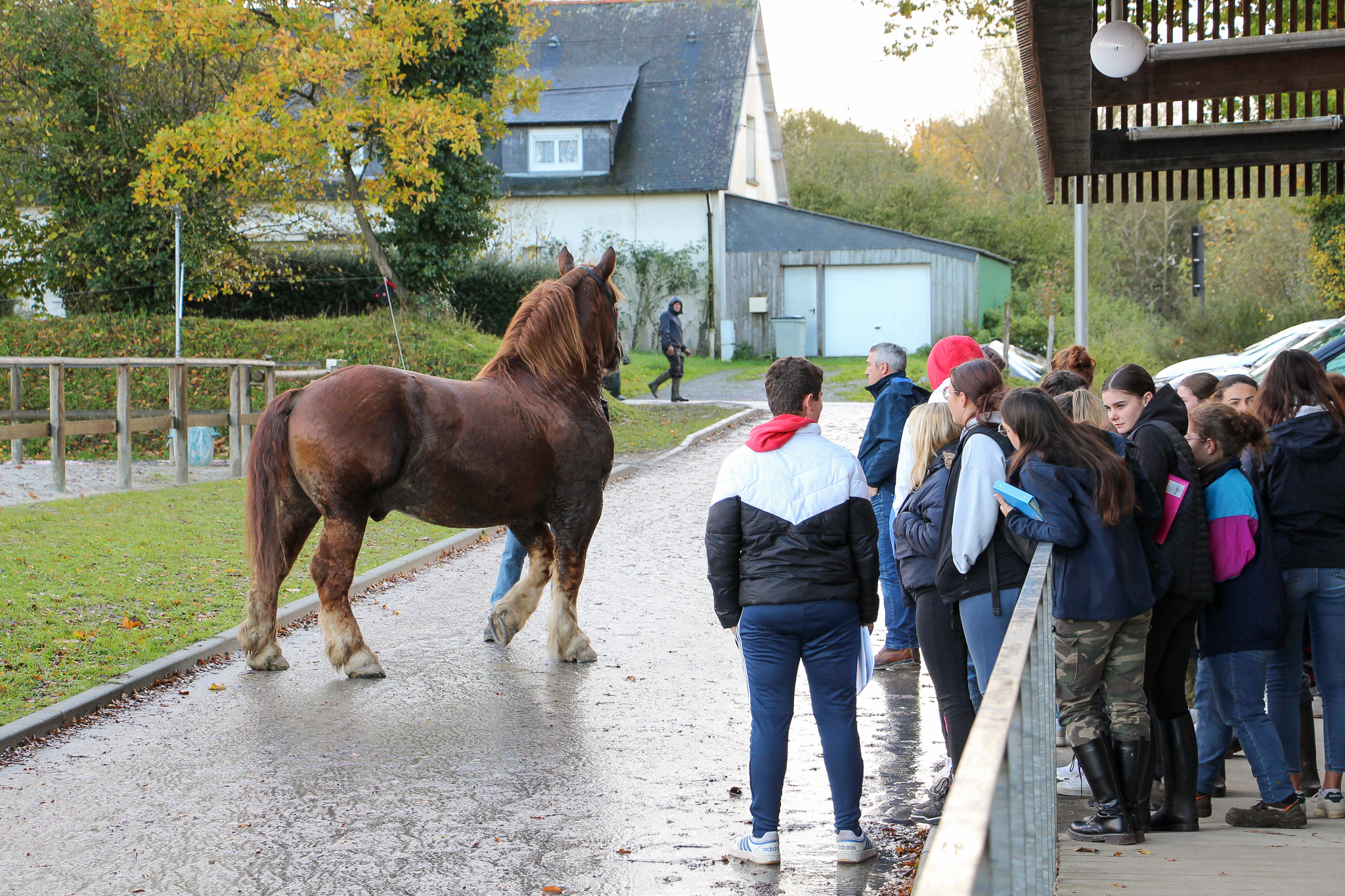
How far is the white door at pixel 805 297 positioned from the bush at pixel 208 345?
13167mm

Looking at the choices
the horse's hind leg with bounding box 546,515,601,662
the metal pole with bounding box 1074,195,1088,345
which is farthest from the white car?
the horse's hind leg with bounding box 546,515,601,662

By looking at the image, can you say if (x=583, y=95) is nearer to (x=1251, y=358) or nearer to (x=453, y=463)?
(x=1251, y=358)

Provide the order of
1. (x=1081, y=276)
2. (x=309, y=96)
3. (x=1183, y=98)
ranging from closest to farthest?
(x=1183, y=98), (x=1081, y=276), (x=309, y=96)

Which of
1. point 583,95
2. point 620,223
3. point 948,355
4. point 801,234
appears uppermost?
point 583,95

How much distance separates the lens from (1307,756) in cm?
515

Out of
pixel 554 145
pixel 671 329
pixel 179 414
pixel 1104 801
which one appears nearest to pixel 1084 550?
pixel 1104 801

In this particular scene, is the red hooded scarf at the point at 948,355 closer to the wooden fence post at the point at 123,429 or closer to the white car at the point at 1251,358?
the white car at the point at 1251,358

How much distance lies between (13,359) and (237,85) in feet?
29.8

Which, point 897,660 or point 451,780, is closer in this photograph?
point 451,780

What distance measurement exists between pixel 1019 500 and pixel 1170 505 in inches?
32.2

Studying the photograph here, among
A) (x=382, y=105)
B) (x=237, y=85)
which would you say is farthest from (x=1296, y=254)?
(x=237, y=85)

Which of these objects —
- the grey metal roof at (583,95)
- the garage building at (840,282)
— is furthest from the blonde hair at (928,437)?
the grey metal roof at (583,95)

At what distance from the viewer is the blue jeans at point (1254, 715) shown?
15.0 ft

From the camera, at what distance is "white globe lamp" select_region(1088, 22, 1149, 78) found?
15.7 ft
